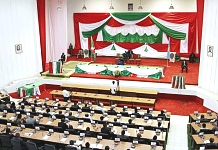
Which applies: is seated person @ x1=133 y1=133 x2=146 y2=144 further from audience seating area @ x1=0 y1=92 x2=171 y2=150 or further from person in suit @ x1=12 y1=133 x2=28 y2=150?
person in suit @ x1=12 y1=133 x2=28 y2=150

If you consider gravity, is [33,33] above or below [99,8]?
below

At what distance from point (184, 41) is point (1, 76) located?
1538 cm

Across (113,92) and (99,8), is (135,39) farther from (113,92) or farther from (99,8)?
(113,92)

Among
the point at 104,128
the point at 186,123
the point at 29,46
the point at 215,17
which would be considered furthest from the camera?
the point at 29,46

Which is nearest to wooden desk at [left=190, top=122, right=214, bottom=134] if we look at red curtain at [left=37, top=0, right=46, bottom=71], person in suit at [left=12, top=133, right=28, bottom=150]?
person in suit at [left=12, top=133, right=28, bottom=150]

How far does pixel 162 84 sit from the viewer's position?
18062 millimetres

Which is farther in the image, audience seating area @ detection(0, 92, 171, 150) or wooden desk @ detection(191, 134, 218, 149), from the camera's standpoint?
audience seating area @ detection(0, 92, 171, 150)

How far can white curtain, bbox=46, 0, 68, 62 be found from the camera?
22.7 m

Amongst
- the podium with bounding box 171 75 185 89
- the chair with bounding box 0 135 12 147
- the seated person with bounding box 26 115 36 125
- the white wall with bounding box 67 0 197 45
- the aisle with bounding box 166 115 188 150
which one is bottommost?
the aisle with bounding box 166 115 188 150

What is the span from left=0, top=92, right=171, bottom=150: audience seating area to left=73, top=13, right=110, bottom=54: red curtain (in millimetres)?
12776

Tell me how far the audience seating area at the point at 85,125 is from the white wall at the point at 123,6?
42.6ft

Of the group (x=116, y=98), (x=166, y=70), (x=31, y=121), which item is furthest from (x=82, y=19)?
(x=31, y=121)

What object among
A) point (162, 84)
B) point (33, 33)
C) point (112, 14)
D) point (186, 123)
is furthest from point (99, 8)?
point (186, 123)

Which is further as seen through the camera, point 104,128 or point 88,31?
point 88,31
